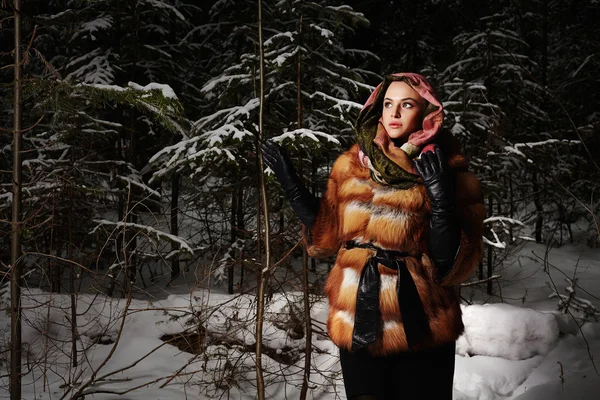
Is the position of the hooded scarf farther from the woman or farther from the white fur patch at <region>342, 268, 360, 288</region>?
the white fur patch at <region>342, 268, 360, 288</region>

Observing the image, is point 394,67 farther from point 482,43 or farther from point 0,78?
point 0,78

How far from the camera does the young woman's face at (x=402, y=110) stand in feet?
8.20

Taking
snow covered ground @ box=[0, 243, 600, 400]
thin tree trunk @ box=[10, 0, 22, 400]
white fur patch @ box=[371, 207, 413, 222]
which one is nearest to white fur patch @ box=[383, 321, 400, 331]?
white fur patch @ box=[371, 207, 413, 222]

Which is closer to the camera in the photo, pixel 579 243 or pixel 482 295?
pixel 482 295

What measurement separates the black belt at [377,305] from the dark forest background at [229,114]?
1329 mm

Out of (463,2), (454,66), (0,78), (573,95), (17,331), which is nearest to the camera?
(17,331)

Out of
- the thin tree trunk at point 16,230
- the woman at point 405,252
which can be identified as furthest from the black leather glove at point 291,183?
the thin tree trunk at point 16,230

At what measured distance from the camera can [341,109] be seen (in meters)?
5.09

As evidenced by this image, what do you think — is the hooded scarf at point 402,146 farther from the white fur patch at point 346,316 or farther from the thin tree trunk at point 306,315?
the thin tree trunk at point 306,315

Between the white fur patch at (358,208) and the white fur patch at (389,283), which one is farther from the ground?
the white fur patch at (358,208)

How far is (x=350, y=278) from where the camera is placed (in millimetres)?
2418

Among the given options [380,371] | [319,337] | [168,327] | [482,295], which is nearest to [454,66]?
[482,295]

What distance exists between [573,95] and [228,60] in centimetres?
982

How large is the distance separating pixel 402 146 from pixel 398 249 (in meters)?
0.54
